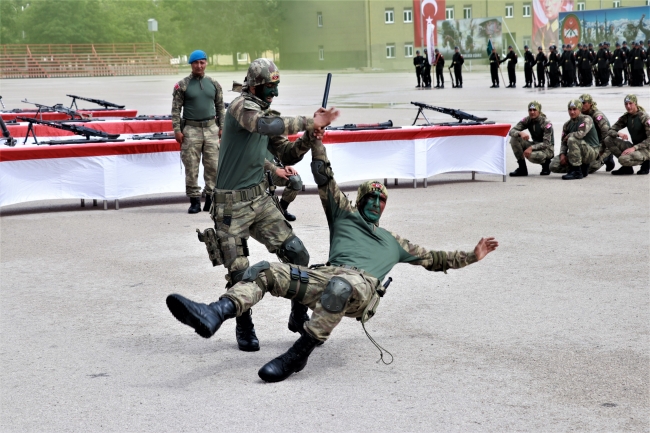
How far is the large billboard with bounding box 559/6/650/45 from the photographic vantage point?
169ft

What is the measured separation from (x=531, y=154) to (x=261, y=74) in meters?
10.3

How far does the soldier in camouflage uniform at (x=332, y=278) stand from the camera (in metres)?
5.57

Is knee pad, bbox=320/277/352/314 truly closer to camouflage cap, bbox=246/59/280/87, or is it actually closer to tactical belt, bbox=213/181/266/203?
tactical belt, bbox=213/181/266/203

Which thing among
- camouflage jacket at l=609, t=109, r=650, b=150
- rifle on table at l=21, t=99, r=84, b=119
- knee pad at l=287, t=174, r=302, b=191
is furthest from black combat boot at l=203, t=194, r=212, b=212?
rifle on table at l=21, t=99, r=84, b=119

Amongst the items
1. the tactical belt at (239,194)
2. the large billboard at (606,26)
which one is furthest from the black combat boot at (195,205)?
the large billboard at (606,26)

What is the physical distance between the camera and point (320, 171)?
20.4 feet

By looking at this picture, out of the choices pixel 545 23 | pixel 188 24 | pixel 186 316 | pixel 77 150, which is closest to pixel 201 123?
pixel 77 150

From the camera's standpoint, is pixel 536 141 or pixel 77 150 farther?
pixel 536 141

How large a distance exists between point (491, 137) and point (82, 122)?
7961 mm

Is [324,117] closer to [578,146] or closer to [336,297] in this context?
[336,297]

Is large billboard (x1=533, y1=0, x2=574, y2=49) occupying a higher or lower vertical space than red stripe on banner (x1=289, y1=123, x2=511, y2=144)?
higher

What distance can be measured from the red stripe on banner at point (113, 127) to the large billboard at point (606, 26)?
38.1 m

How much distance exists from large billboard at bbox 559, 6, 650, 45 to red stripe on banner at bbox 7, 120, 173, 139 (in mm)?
38064

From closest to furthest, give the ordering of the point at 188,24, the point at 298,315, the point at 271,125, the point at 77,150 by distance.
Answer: the point at 271,125, the point at 298,315, the point at 77,150, the point at 188,24
